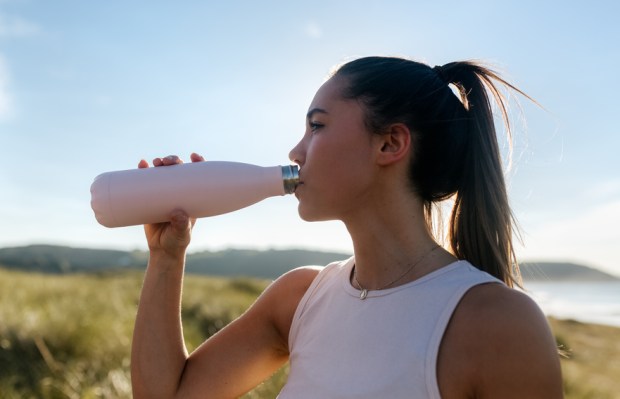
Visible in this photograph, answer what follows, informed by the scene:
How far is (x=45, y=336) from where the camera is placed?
5.39 m

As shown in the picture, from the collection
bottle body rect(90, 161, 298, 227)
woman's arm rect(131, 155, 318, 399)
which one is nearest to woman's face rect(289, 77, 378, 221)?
bottle body rect(90, 161, 298, 227)

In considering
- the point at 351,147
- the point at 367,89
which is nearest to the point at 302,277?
the point at 351,147

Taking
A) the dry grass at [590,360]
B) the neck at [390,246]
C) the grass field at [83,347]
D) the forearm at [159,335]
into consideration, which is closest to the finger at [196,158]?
the forearm at [159,335]

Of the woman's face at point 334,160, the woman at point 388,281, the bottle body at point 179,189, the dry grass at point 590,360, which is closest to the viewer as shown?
the woman at point 388,281

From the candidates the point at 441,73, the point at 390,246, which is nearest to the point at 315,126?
the point at 390,246

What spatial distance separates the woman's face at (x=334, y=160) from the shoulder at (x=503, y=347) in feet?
1.66

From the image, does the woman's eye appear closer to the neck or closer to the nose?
the nose

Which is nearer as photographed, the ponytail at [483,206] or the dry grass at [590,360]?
the ponytail at [483,206]

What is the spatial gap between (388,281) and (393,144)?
437mm

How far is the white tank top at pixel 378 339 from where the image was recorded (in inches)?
63.9

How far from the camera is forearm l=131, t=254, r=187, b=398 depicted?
84.5 inches

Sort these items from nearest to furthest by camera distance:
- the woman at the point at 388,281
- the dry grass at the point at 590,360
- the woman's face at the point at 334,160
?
the woman at the point at 388,281 < the woman's face at the point at 334,160 < the dry grass at the point at 590,360

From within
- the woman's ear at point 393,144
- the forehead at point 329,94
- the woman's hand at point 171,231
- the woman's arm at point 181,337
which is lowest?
the woman's arm at point 181,337

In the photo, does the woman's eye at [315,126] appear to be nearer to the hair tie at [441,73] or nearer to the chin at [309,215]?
the chin at [309,215]
